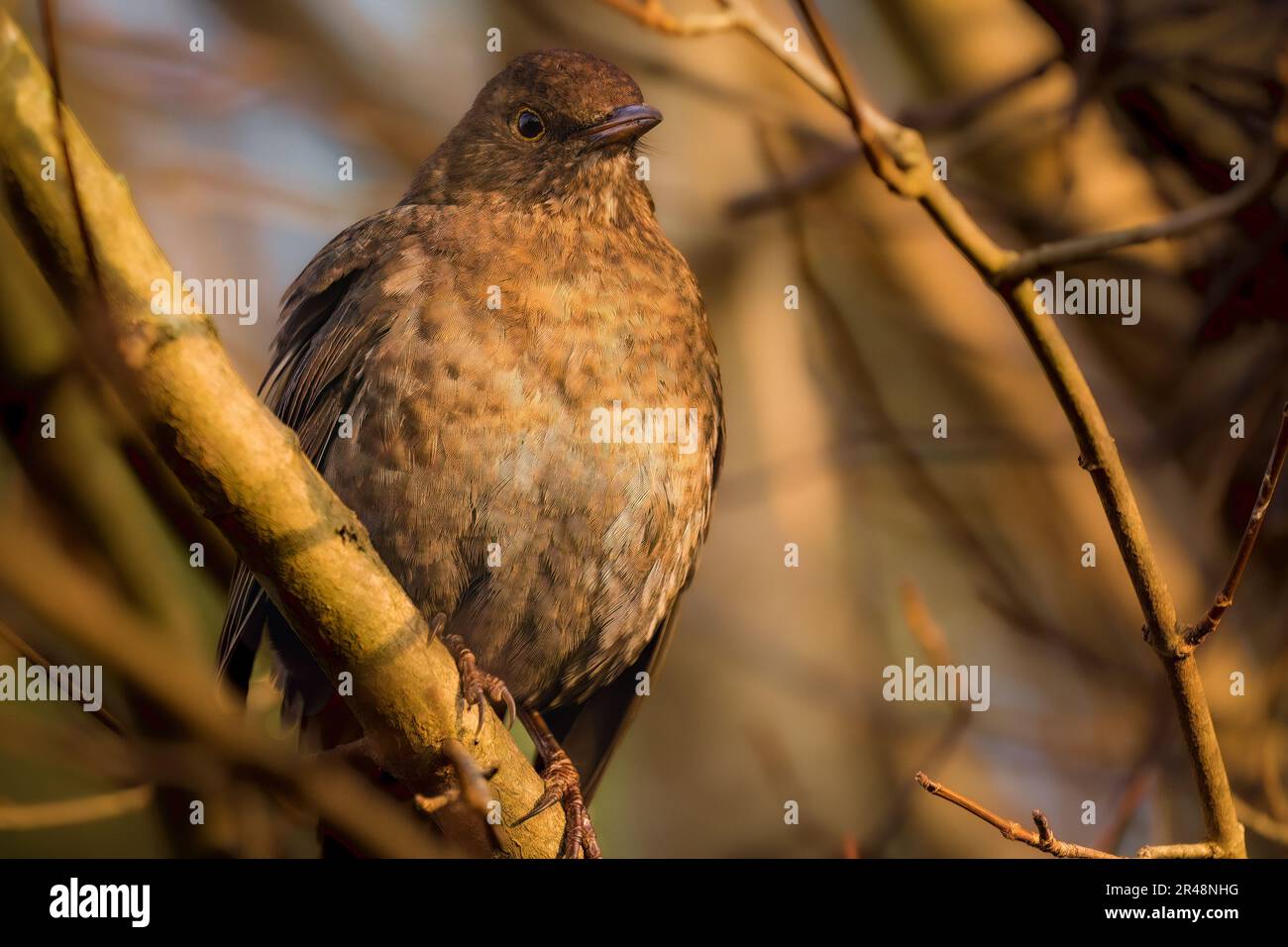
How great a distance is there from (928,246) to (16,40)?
369 cm

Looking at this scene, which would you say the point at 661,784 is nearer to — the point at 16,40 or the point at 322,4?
the point at 322,4

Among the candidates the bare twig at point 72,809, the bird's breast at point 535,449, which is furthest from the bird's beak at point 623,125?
the bare twig at point 72,809

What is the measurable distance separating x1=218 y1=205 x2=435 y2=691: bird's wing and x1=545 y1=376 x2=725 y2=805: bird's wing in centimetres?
111

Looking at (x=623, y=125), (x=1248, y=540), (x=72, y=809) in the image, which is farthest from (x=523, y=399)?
(x=1248, y=540)

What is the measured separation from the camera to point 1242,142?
4.69m

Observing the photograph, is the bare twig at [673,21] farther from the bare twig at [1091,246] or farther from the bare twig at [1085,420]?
the bare twig at [1091,246]

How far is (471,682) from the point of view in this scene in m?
3.21

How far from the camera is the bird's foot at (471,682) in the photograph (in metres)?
3.10

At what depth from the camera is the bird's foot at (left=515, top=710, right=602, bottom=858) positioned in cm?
342

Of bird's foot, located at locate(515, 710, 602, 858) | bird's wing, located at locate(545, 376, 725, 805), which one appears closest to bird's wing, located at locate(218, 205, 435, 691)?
bird's foot, located at locate(515, 710, 602, 858)

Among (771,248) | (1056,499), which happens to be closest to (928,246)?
(771,248)

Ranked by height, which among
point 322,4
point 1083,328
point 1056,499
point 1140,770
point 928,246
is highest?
point 322,4

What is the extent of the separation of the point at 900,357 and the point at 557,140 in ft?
7.12

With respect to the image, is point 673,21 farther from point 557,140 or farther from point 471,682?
point 557,140
